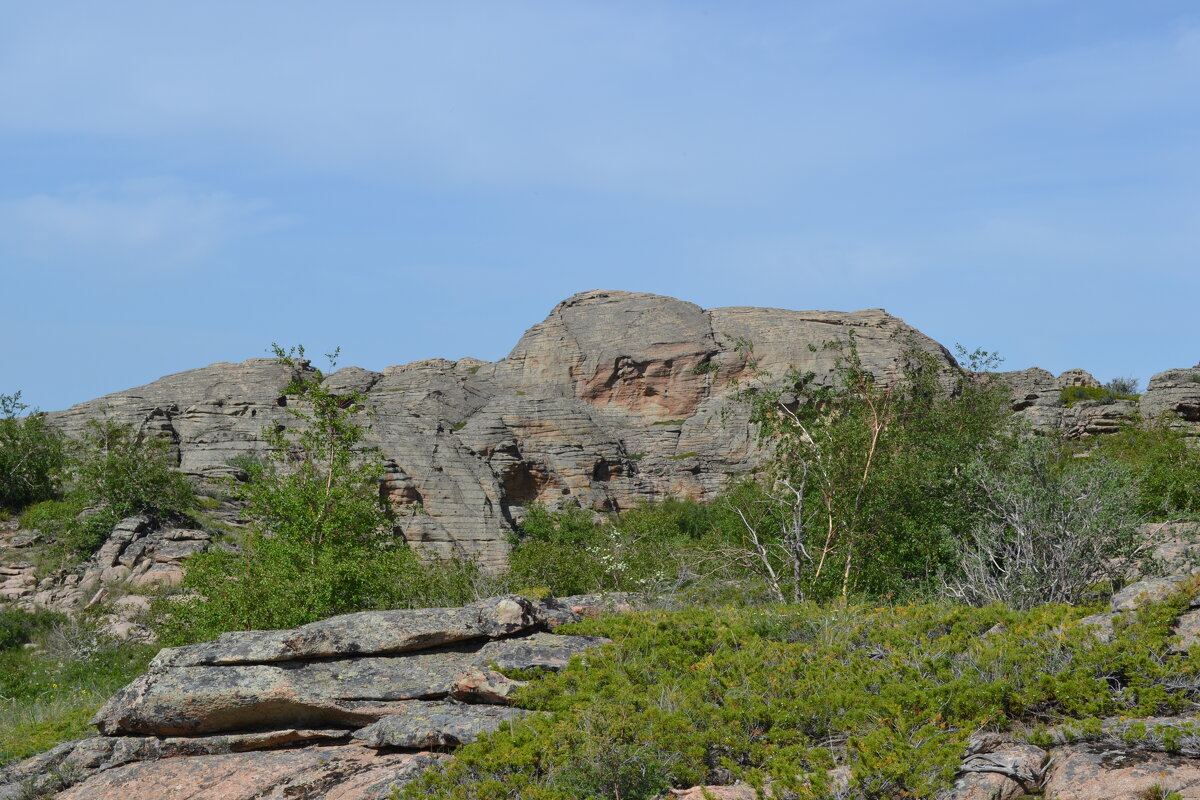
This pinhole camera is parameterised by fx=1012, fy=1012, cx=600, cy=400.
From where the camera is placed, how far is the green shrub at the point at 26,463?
136 ft

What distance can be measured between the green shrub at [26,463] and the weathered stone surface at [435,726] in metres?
38.5

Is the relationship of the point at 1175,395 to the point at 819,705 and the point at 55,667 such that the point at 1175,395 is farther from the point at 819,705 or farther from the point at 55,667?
the point at 819,705

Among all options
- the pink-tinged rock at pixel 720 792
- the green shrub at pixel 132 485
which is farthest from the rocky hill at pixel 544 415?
the pink-tinged rock at pixel 720 792

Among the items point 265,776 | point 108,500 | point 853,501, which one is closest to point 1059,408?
point 853,501

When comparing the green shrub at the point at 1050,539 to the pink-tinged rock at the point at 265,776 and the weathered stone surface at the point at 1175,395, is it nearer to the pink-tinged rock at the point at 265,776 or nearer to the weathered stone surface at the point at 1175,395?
the pink-tinged rock at the point at 265,776

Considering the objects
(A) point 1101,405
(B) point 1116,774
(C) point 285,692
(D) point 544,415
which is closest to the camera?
(B) point 1116,774

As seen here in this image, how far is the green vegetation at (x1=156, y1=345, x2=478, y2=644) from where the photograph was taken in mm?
14242

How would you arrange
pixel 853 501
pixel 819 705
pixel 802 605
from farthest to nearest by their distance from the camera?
pixel 853 501 < pixel 802 605 < pixel 819 705

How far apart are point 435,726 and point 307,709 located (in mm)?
1512

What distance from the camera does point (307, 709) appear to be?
9250 mm

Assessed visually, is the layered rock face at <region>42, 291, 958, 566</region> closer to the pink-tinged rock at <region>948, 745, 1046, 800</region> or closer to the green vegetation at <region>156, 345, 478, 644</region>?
the green vegetation at <region>156, 345, 478, 644</region>

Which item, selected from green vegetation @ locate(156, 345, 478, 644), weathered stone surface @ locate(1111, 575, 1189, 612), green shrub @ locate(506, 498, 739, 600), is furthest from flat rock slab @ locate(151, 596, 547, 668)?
weathered stone surface @ locate(1111, 575, 1189, 612)

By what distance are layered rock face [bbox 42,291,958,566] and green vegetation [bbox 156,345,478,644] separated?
25686 millimetres

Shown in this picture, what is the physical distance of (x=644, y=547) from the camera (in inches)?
822
